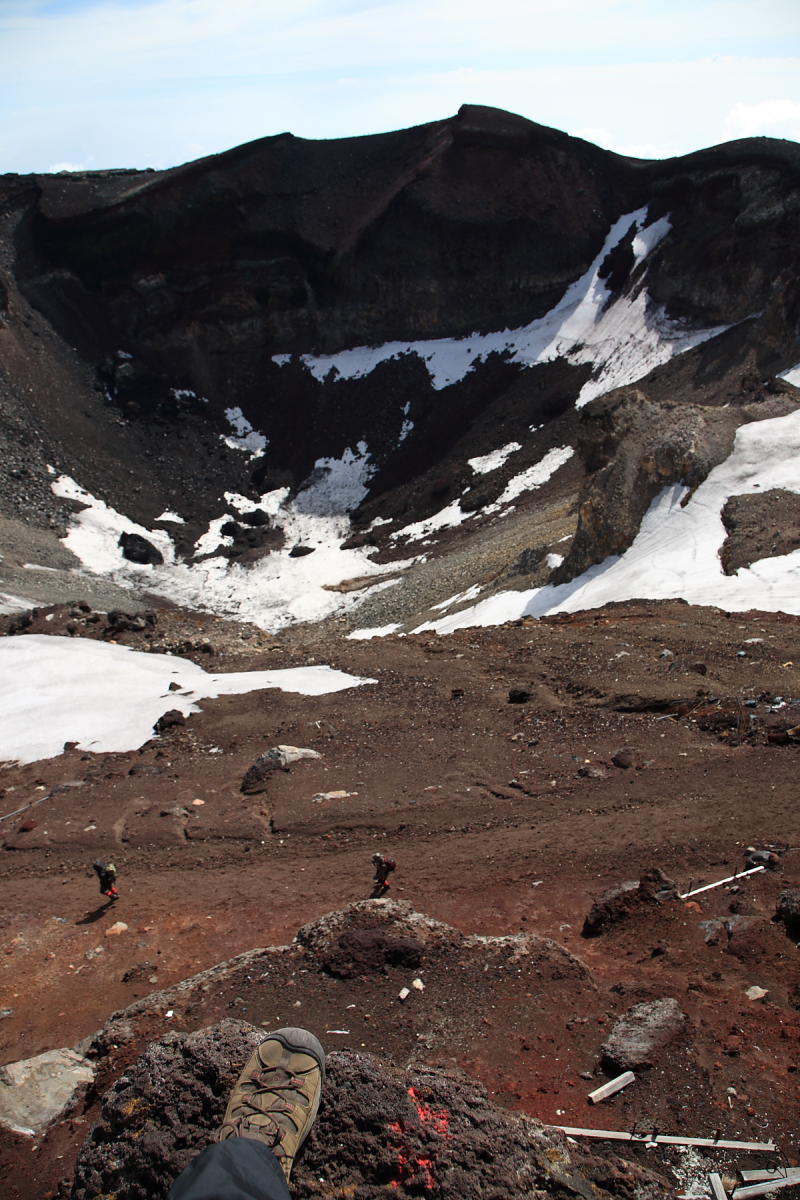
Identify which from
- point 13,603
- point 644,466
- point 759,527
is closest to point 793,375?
point 644,466

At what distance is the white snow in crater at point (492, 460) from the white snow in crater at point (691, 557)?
64.5 feet

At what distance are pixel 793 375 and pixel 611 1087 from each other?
31622 millimetres

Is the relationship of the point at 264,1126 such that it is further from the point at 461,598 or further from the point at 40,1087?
the point at 461,598

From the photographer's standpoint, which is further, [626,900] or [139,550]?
[139,550]

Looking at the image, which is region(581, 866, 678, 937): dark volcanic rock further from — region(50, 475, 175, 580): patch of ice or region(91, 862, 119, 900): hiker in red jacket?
region(50, 475, 175, 580): patch of ice

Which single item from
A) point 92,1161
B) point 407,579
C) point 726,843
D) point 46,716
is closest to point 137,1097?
point 92,1161

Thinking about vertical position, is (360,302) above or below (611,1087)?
above

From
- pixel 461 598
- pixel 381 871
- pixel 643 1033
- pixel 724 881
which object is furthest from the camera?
pixel 461 598

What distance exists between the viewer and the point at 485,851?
9789 millimetres

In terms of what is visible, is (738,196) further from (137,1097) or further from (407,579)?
(137,1097)

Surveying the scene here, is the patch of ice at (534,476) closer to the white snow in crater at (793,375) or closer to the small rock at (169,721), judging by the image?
the white snow in crater at (793,375)

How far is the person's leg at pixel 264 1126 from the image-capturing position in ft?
13.4

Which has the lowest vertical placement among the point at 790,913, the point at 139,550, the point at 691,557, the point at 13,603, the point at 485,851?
Result: the point at 139,550

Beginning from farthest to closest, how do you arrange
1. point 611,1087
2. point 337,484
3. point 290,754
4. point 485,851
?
point 337,484
point 290,754
point 485,851
point 611,1087
